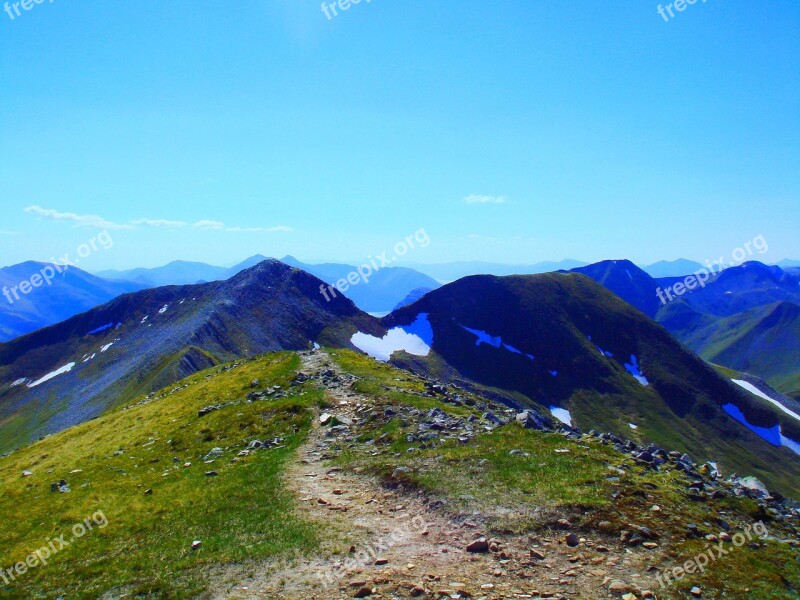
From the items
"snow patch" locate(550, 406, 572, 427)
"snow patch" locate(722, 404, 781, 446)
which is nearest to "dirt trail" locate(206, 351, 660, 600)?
"snow patch" locate(550, 406, 572, 427)

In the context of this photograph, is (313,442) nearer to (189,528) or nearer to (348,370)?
(189,528)

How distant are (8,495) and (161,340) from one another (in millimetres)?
124575

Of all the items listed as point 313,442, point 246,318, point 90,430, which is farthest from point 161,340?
point 313,442

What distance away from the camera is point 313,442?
28.8 m

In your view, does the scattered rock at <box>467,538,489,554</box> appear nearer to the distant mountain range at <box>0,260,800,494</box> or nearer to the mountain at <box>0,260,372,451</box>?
the mountain at <box>0,260,372,451</box>

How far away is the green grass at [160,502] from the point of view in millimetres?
16906

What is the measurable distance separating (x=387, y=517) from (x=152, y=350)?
132 m

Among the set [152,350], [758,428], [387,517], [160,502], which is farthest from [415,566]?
[758,428]

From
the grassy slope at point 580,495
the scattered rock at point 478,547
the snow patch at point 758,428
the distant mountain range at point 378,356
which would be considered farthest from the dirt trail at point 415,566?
the snow patch at point 758,428

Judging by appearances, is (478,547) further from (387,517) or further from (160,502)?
(160,502)

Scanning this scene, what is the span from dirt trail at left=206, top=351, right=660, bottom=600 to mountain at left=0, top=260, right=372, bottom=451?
89.1 metres

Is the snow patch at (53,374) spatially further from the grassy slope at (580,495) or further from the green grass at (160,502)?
the grassy slope at (580,495)

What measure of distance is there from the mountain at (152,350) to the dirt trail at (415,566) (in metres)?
89.1

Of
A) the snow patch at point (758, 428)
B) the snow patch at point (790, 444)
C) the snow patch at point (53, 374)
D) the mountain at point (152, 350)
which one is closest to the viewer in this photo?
the mountain at point (152, 350)
